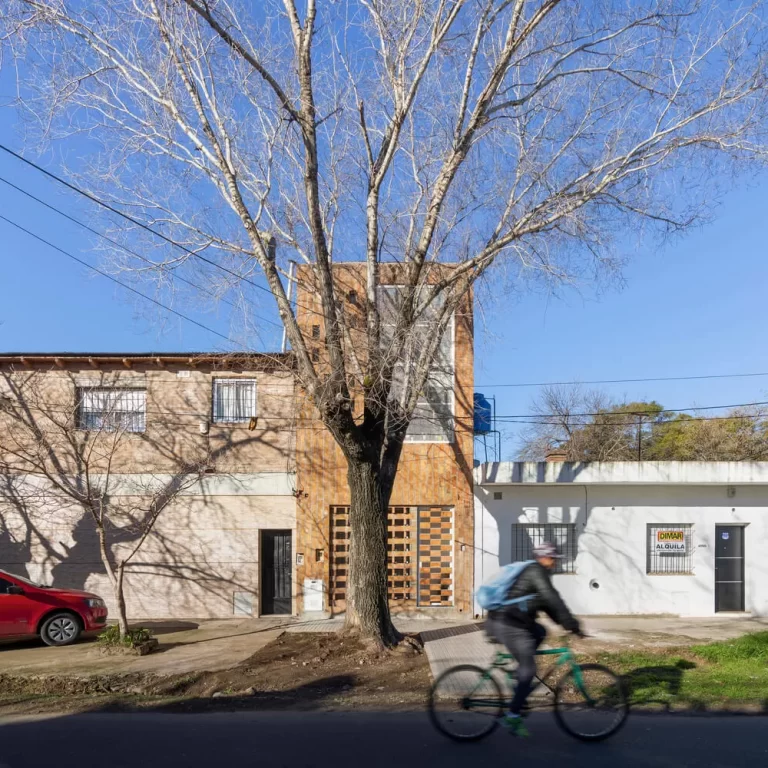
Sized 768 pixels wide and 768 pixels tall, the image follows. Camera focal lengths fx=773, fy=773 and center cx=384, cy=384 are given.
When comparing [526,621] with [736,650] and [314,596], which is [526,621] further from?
[314,596]

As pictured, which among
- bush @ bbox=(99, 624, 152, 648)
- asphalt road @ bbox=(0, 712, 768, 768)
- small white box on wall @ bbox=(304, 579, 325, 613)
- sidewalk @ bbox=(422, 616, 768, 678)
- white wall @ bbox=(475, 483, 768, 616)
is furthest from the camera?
white wall @ bbox=(475, 483, 768, 616)

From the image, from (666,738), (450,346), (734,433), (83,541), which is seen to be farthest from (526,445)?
(666,738)

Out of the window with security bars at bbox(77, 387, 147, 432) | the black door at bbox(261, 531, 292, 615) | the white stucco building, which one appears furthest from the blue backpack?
the window with security bars at bbox(77, 387, 147, 432)

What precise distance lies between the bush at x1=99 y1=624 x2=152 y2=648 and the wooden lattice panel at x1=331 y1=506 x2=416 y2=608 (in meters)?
4.26

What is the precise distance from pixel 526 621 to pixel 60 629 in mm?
9462

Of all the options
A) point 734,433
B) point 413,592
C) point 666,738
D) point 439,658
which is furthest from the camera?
point 734,433

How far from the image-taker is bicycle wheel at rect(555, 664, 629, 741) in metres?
6.57

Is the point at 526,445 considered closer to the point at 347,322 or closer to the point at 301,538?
the point at 301,538

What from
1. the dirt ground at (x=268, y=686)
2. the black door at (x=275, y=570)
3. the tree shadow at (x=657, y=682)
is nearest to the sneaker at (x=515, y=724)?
the tree shadow at (x=657, y=682)

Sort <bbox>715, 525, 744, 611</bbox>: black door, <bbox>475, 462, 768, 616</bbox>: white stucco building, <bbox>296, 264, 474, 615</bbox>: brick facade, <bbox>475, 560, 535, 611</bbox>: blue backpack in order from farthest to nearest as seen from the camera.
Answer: <bbox>715, 525, 744, 611</bbox>: black door, <bbox>475, 462, 768, 616</bbox>: white stucco building, <bbox>296, 264, 474, 615</bbox>: brick facade, <bbox>475, 560, 535, 611</bbox>: blue backpack

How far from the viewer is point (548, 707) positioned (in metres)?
7.80

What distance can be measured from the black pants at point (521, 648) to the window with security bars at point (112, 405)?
10.6 m

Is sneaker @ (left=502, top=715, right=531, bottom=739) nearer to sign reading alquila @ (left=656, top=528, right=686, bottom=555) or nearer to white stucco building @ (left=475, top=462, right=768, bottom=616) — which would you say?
white stucco building @ (left=475, top=462, right=768, bottom=616)

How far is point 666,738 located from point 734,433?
1105 inches
